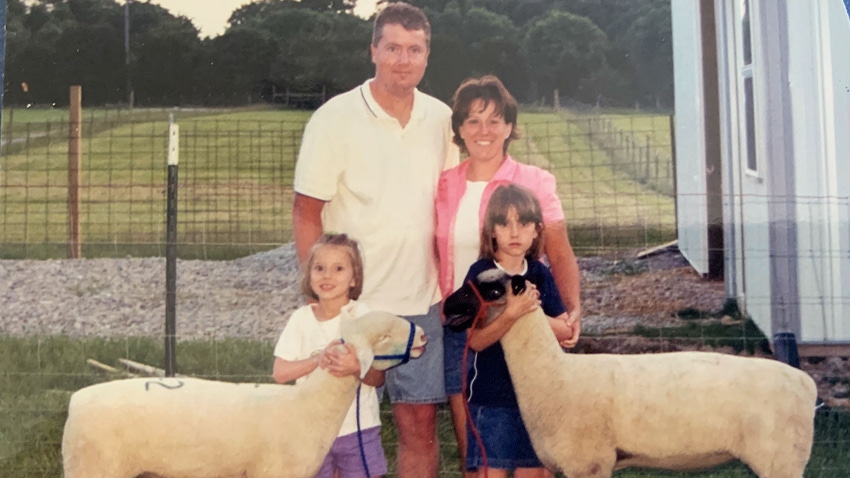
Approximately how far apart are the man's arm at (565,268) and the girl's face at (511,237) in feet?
0.35

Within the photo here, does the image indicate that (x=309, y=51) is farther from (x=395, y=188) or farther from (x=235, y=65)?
(x=395, y=188)

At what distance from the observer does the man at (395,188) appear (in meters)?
2.75

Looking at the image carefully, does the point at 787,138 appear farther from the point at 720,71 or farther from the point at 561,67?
the point at 561,67

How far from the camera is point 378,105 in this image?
9.21 feet

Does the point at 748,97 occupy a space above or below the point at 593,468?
above

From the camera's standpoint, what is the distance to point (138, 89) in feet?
9.59

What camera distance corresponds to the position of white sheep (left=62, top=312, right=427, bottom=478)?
258 cm

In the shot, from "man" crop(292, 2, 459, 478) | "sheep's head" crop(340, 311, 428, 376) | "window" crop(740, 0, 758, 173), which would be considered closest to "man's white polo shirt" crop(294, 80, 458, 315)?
"man" crop(292, 2, 459, 478)

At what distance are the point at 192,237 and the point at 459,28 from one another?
1166 mm

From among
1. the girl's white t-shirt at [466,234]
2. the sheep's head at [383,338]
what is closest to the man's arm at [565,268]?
the girl's white t-shirt at [466,234]

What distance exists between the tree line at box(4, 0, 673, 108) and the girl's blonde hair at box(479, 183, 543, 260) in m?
0.34

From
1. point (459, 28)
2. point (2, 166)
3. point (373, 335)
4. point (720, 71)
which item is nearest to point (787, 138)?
point (720, 71)

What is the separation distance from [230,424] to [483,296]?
88cm

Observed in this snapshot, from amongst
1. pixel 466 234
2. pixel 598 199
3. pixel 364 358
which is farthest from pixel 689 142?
pixel 364 358
